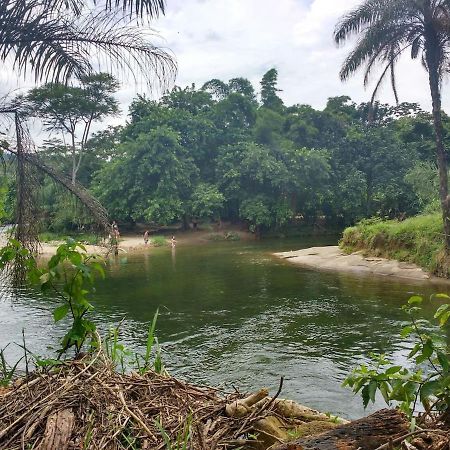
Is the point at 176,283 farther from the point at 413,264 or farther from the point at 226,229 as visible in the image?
the point at 226,229

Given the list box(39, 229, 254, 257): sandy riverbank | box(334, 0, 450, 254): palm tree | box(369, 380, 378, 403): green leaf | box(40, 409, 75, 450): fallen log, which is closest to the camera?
box(40, 409, 75, 450): fallen log

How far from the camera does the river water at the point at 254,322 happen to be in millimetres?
8492

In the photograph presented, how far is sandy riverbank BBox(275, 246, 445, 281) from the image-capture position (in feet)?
57.4

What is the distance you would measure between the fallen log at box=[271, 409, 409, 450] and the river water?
2962mm

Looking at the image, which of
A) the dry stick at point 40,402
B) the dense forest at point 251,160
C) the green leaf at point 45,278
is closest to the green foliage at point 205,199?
the dense forest at point 251,160

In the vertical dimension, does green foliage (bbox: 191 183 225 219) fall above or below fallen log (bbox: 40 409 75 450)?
above

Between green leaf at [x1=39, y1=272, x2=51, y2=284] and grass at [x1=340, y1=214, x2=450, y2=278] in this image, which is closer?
green leaf at [x1=39, y1=272, x2=51, y2=284]

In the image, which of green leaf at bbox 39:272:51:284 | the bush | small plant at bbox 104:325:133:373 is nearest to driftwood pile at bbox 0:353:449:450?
green leaf at bbox 39:272:51:284

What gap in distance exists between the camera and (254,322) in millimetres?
12125

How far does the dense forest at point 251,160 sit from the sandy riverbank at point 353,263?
11.1 meters

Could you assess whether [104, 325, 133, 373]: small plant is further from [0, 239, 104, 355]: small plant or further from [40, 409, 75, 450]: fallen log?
[40, 409, 75, 450]: fallen log

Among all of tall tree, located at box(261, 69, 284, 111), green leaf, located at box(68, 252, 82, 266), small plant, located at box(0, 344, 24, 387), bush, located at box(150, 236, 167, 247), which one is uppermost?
tall tree, located at box(261, 69, 284, 111)

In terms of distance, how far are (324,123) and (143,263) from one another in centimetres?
2094

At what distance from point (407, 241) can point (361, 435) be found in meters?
17.7
